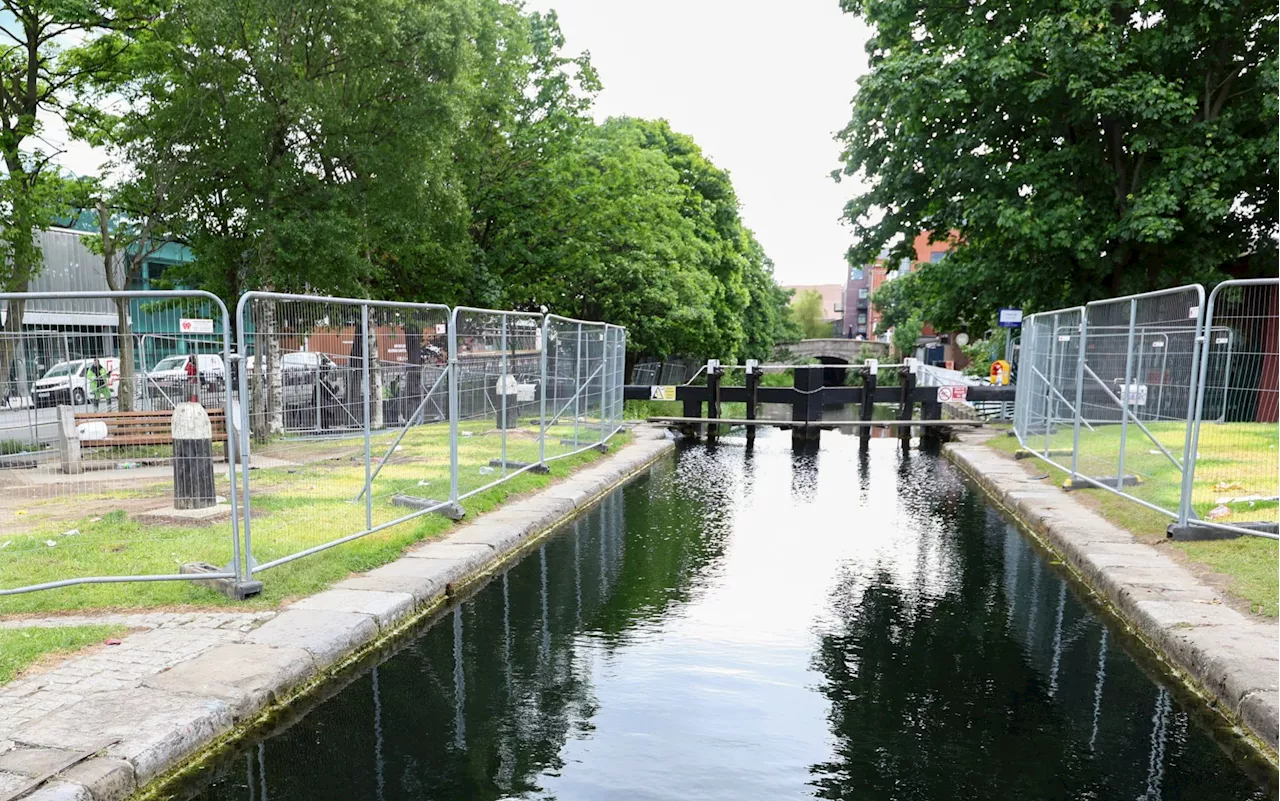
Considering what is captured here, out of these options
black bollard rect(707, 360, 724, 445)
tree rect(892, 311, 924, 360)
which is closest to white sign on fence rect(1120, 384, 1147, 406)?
black bollard rect(707, 360, 724, 445)

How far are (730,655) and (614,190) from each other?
20908mm

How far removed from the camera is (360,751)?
165 inches

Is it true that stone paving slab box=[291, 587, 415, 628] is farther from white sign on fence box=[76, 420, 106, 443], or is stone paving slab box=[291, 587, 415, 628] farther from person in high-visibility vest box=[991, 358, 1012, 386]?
person in high-visibility vest box=[991, 358, 1012, 386]

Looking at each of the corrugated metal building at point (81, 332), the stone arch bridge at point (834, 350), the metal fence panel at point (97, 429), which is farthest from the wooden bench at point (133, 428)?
the stone arch bridge at point (834, 350)

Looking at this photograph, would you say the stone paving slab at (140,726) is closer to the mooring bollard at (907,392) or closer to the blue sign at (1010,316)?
→ the blue sign at (1010,316)

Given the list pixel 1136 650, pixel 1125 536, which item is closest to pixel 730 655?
pixel 1136 650

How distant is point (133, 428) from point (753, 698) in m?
5.64

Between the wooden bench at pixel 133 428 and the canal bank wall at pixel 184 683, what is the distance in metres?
1.82

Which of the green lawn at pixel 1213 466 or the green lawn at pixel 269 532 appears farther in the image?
the green lawn at pixel 1213 466

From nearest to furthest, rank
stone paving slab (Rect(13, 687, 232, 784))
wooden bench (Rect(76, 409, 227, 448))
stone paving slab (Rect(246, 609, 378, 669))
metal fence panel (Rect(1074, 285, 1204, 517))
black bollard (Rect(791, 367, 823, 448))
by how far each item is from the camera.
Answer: stone paving slab (Rect(13, 687, 232, 784)) → stone paving slab (Rect(246, 609, 378, 669)) → wooden bench (Rect(76, 409, 227, 448)) → metal fence panel (Rect(1074, 285, 1204, 517)) → black bollard (Rect(791, 367, 823, 448))

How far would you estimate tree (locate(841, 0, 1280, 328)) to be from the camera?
16.2 m

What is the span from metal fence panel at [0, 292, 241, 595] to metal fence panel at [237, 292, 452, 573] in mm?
369

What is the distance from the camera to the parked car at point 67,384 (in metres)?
6.15

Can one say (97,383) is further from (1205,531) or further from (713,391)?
(713,391)
